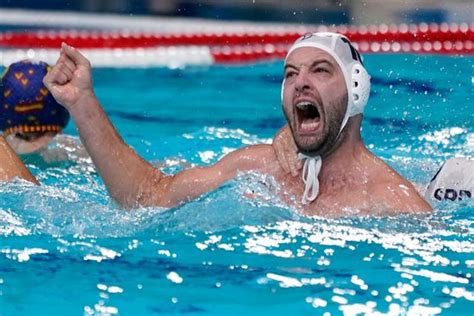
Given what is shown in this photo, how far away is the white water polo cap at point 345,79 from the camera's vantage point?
127 inches

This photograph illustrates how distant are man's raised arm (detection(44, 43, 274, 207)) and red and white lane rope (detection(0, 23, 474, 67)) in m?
3.38

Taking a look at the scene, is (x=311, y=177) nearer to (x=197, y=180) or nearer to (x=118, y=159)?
(x=197, y=180)

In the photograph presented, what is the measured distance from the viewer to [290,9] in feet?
29.9

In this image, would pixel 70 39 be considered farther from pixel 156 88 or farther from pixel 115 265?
pixel 115 265

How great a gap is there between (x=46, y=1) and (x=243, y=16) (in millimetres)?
1963

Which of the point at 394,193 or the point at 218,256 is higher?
the point at 394,193

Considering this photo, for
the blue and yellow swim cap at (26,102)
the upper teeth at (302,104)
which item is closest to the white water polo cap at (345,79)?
the upper teeth at (302,104)

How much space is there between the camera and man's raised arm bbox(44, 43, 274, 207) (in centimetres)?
324

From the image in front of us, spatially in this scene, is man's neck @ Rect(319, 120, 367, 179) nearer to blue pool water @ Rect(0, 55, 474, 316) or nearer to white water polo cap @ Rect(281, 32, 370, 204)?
white water polo cap @ Rect(281, 32, 370, 204)

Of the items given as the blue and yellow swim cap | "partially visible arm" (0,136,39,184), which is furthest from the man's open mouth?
the blue and yellow swim cap

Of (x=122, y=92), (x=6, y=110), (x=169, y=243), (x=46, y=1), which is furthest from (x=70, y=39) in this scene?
(x=169, y=243)

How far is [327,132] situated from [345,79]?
17 cm

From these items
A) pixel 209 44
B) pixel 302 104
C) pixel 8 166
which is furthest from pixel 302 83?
pixel 209 44

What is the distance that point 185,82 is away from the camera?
6445 millimetres
